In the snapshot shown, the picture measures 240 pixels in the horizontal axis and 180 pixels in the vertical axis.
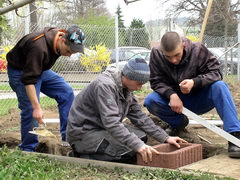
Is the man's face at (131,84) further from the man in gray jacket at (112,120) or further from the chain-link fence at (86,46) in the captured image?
the chain-link fence at (86,46)

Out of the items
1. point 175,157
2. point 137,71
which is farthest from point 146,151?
point 137,71

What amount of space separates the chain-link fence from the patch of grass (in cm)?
512

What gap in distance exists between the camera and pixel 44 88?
17.4ft

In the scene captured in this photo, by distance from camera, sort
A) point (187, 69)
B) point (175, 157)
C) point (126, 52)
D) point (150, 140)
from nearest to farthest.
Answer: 1. point (175, 157)
2. point (187, 69)
3. point (150, 140)
4. point (126, 52)

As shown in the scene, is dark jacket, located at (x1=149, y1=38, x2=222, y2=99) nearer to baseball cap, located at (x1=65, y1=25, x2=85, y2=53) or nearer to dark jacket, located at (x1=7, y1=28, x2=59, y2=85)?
baseball cap, located at (x1=65, y1=25, x2=85, y2=53)

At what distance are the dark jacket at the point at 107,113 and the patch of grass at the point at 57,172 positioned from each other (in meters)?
0.28

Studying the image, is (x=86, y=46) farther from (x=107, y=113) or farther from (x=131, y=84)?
(x=107, y=113)

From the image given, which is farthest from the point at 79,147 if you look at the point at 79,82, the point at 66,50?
the point at 79,82

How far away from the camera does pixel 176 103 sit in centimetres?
463

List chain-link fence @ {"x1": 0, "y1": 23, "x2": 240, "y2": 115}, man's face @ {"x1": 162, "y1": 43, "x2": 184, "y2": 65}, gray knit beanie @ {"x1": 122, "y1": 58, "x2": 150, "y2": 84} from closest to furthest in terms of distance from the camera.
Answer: gray knit beanie @ {"x1": 122, "y1": 58, "x2": 150, "y2": 84}
man's face @ {"x1": 162, "y1": 43, "x2": 184, "y2": 65}
chain-link fence @ {"x1": 0, "y1": 23, "x2": 240, "y2": 115}

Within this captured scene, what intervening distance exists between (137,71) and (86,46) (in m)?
10.2

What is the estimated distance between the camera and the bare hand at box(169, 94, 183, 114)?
4633mm

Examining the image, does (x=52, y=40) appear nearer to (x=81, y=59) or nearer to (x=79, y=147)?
(x=79, y=147)

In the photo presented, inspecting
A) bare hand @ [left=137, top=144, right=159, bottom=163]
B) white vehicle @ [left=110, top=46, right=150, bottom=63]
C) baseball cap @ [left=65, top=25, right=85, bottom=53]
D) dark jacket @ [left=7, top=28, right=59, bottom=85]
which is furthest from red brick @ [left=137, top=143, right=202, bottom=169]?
A: white vehicle @ [left=110, top=46, right=150, bottom=63]
